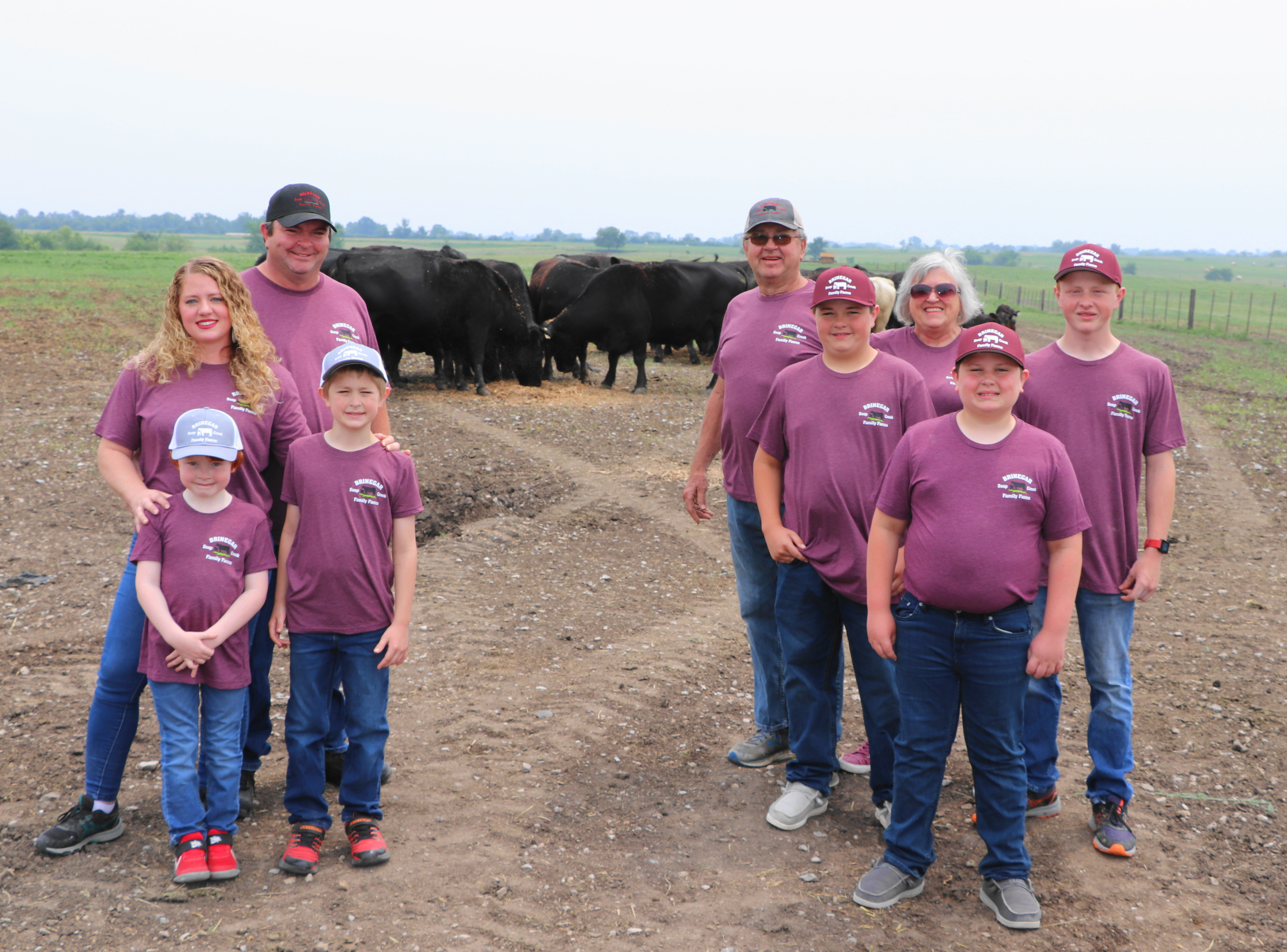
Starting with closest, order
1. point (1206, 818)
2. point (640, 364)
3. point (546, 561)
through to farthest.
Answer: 1. point (1206, 818)
2. point (546, 561)
3. point (640, 364)

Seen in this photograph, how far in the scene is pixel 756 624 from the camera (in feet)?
15.1

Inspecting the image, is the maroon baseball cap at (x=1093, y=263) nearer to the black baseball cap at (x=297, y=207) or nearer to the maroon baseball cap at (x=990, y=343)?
the maroon baseball cap at (x=990, y=343)

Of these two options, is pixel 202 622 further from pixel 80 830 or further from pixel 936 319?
pixel 936 319

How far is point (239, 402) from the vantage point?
373 centimetres

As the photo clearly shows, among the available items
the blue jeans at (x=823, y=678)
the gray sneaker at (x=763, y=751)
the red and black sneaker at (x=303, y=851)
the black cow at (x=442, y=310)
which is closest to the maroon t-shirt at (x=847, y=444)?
the blue jeans at (x=823, y=678)

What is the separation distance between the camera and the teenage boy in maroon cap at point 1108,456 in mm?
3828

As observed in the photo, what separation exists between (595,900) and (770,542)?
1.45 m

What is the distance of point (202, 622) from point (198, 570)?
7.2 inches

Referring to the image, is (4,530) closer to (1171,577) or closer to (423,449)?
(423,449)

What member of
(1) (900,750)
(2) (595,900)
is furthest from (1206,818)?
(2) (595,900)

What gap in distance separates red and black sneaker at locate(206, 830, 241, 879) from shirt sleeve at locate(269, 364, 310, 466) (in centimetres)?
137

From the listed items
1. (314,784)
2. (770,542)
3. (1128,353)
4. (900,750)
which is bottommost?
(314,784)

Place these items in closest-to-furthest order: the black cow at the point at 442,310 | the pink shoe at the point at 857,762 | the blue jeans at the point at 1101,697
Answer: the blue jeans at the point at 1101,697 → the pink shoe at the point at 857,762 → the black cow at the point at 442,310

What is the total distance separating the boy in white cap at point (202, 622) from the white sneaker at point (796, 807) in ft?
6.76
